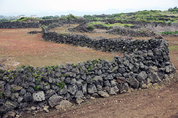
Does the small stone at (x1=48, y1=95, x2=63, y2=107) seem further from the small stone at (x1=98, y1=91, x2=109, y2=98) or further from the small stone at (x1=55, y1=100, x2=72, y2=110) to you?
the small stone at (x1=98, y1=91, x2=109, y2=98)

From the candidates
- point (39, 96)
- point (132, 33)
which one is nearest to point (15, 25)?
point (132, 33)


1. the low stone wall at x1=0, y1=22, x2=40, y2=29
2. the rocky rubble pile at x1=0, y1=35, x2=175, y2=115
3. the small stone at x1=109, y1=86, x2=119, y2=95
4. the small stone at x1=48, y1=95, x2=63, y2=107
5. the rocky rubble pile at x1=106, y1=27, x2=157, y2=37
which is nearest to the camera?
the rocky rubble pile at x1=0, y1=35, x2=175, y2=115

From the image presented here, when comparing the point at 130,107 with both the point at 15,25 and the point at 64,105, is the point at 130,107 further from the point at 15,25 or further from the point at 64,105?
the point at 15,25

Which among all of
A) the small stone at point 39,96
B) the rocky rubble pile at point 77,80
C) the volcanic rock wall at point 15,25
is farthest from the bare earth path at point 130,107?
the volcanic rock wall at point 15,25

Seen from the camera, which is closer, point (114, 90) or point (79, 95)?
point (79, 95)

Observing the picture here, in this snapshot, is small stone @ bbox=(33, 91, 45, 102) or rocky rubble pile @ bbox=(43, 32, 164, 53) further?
rocky rubble pile @ bbox=(43, 32, 164, 53)

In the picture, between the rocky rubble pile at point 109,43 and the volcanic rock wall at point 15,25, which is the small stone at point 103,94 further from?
the volcanic rock wall at point 15,25

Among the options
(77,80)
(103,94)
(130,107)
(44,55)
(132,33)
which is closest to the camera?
(130,107)

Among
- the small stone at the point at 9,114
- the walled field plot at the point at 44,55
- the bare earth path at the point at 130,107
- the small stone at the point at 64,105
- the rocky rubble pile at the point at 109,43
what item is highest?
the rocky rubble pile at the point at 109,43

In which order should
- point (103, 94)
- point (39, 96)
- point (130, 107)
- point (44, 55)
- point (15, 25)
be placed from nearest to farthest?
point (39, 96) → point (130, 107) → point (103, 94) → point (44, 55) → point (15, 25)

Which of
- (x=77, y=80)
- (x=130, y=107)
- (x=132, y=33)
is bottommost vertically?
(x=130, y=107)

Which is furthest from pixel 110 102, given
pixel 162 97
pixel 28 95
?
pixel 28 95

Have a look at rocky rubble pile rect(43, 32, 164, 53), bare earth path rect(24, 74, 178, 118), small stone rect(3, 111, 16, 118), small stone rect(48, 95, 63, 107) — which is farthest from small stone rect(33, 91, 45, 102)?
rocky rubble pile rect(43, 32, 164, 53)

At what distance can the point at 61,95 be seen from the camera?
7.38m
